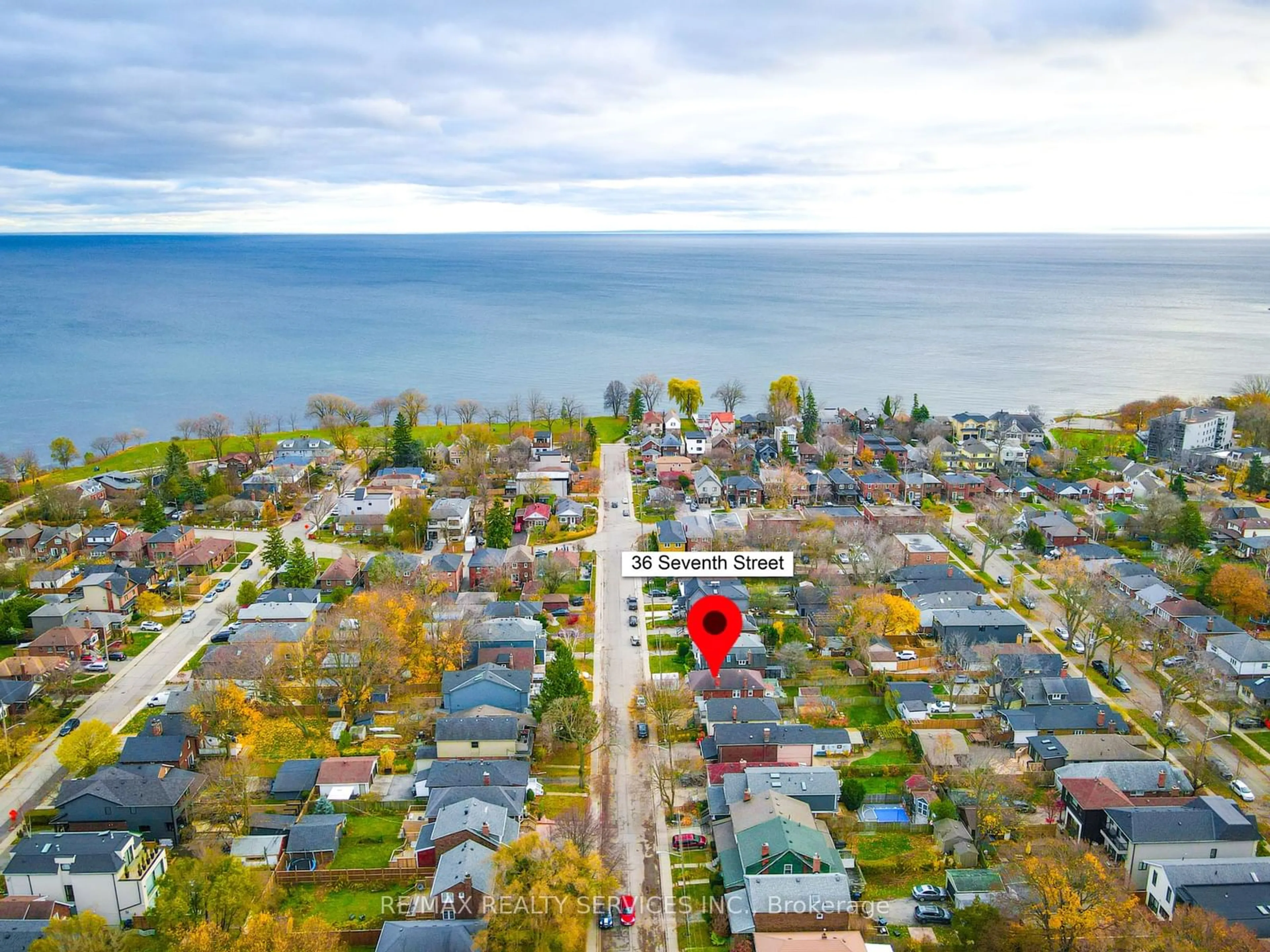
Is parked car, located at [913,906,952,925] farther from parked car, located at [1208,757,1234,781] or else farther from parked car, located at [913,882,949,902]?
parked car, located at [1208,757,1234,781]

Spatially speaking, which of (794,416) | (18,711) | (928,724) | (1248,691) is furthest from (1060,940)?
(794,416)

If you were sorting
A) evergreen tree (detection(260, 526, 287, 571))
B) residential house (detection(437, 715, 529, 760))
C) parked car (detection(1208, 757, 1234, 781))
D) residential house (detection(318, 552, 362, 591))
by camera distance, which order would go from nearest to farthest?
parked car (detection(1208, 757, 1234, 781)) < residential house (detection(437, 715, 529, 760)) < residential house (detection(318, 552, 362, 591)) < evergreen tree (detection(260, 526, 287, 571))

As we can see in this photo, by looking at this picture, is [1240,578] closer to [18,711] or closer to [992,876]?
[992,876]

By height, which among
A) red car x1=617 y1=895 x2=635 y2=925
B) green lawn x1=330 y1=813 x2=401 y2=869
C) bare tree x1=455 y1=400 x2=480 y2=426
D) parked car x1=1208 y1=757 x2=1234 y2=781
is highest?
bare tree x1=455 y1=400 x2=480 y2=426

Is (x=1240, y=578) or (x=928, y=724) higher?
(x=1240, y=578)

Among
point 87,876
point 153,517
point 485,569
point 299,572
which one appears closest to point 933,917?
point 87,876

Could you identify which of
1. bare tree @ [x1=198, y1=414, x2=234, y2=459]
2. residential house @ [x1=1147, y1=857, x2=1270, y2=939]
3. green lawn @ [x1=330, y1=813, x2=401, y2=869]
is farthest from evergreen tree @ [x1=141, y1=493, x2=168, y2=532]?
residential house @ [x1=1147, y1=857, x2=1270, y2=939]

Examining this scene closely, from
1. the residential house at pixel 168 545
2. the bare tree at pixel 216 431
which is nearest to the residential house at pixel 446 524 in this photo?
the residential house at pixel 168 545
